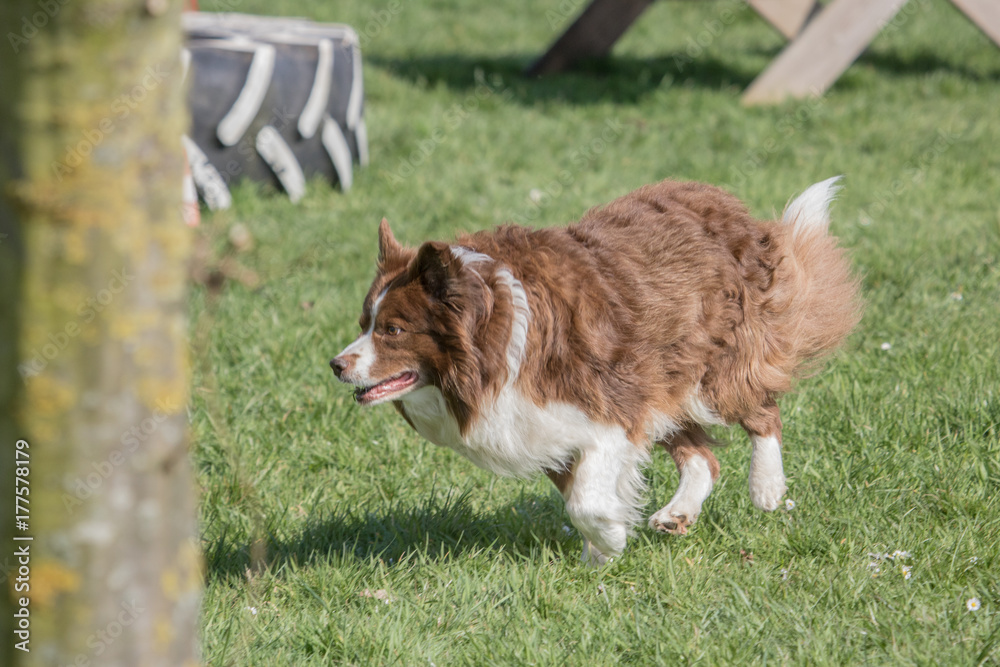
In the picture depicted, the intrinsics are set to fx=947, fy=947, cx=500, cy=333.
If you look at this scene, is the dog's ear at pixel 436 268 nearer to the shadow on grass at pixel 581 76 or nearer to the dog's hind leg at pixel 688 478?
the dog's hind leg at pixel 688 478

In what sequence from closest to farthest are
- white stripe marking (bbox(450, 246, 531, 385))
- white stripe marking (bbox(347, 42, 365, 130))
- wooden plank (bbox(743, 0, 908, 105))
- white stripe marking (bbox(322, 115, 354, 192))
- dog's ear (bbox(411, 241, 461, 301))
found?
dog's ear (bbox(411, 241, 461, 301)) < white stripe marking (bbox(450, 246, 531, 385)) < white stripe marking (bbox(322, 115, 354, 192)) < white stripe marking (bbox(347, 42, 365, 130)) < wooden plank (bbox(743, 0, 908, 105))

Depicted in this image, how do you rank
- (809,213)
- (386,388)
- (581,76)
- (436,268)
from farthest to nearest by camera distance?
(581,76) → (809,213) → (386,388) → (436,268)

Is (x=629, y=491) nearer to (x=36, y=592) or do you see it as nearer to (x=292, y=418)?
(x=292, y=418)

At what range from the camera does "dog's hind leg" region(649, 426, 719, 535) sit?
10.3 feet

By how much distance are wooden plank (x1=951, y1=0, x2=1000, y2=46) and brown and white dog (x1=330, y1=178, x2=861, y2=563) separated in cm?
576

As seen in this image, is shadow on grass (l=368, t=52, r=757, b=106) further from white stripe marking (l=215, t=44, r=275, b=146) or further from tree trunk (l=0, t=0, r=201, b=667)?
tree trunk (l=0, t=0, r=201, b=667)

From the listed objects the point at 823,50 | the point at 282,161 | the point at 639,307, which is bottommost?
the point at 282,161

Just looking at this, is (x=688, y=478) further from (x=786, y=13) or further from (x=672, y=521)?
(x=786, y=13)

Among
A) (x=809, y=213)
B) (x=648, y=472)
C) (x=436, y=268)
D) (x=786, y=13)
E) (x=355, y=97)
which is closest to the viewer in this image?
(x=436, y=268)

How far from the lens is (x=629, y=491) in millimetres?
3133


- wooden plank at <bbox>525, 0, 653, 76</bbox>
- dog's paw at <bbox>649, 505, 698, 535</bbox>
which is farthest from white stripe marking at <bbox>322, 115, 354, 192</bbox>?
dog's paw at <bbox>649, 505, 698, 535</bbox>

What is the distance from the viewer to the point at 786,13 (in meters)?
8.92

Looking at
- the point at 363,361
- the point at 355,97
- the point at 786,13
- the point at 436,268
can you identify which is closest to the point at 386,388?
the point at 363,361

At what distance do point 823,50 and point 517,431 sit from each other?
242 inches
